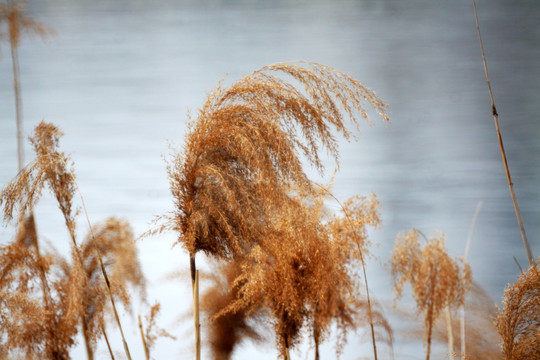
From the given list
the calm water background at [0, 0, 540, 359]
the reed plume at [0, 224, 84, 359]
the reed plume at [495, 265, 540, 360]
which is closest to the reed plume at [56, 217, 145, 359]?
A: the reed plume at [0, 224, 84, 359]

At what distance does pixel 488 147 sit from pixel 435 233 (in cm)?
71

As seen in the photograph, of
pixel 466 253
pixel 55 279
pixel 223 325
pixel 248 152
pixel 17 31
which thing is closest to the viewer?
pixel 248 152

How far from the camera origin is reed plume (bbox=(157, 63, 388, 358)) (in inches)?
95.0

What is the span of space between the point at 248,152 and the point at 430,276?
4.40 ft

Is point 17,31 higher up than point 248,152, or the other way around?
point 17,31

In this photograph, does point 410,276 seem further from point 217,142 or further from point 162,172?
point 162,172

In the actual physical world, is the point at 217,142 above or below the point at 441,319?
above

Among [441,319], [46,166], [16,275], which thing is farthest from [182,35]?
[441,319]

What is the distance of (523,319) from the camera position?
256cm

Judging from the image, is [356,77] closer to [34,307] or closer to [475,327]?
[475,327]

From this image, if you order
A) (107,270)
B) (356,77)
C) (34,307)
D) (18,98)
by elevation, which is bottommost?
(34,307)

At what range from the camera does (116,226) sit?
3.36 meters

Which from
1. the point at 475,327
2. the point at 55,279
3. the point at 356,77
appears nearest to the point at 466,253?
the point at 475,327

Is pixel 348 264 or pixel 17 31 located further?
pixel 17 31
